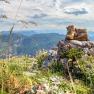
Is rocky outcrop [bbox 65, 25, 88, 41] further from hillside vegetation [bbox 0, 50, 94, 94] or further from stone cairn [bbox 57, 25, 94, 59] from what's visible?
hillside vegetation [bbox 0, 50, 94, 94]

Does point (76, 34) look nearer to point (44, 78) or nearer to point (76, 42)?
point (76, 42)

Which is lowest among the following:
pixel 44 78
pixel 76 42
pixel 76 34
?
pixel 44 78

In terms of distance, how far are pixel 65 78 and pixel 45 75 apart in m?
0.86

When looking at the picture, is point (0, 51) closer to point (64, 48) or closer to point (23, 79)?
point (23, 79)

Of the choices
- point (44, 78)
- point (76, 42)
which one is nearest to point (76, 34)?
point (76, 42)

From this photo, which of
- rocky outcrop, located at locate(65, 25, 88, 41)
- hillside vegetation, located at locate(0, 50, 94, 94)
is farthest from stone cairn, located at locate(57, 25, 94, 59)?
hillside vegetation, located at locate(0, 50, 94, 94)

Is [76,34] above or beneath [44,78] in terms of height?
above

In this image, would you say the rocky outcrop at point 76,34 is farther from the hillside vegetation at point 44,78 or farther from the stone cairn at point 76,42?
the hillside vegetation at point 44,78

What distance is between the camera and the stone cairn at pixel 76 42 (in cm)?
1847

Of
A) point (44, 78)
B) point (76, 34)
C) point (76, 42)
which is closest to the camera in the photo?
point (44, 78)

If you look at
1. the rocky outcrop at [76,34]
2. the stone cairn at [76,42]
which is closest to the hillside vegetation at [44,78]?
the stone cairn at [76,42]

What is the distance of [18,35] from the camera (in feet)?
36.9

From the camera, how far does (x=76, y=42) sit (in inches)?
747

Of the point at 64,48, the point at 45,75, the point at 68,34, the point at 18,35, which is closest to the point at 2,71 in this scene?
the point at 18,35
